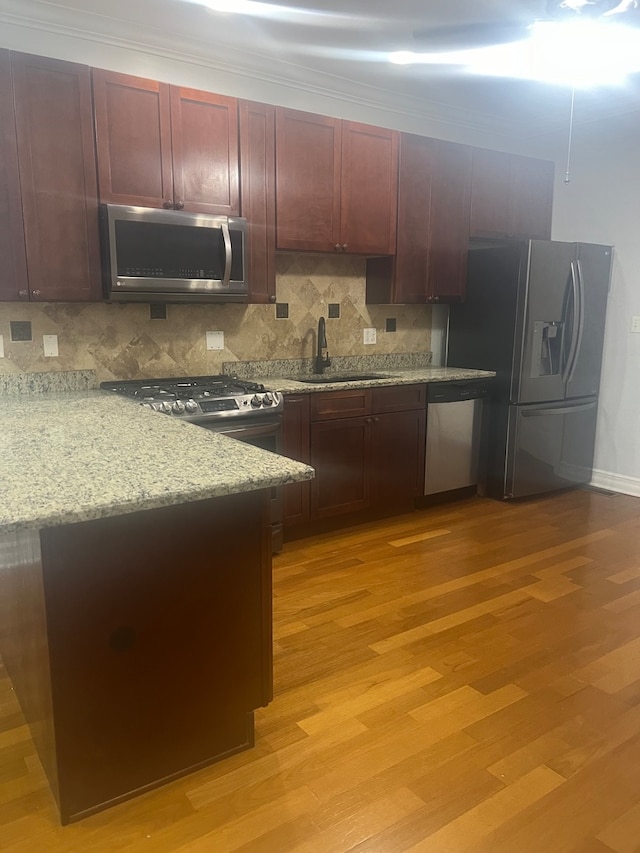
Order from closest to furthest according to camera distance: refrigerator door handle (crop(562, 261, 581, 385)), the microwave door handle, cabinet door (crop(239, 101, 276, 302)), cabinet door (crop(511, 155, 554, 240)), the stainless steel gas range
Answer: the stainless steel gas range, the microwave door handle, cabinet door (crop(239, 101, 276, 302)), refrigerator door handle (crop(562, 261, 581, 385)), cabinet door (crop(511, 155, 554, 240))

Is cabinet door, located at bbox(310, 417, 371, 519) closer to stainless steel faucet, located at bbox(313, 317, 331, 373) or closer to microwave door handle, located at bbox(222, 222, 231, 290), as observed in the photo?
stainless steel faucet, located at bbox(313, 317, 331, 373)

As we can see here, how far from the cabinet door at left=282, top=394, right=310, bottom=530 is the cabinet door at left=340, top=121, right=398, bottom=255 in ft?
3.49

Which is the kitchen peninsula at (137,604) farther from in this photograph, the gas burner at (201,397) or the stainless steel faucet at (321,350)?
the stainless steel faucet at (321,350)

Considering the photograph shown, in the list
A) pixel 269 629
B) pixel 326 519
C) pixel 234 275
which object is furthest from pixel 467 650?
pixel 234 275

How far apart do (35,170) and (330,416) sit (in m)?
1.88

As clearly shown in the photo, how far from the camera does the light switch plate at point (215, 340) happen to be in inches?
145

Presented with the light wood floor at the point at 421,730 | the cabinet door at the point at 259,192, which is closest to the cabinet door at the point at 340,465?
the light wood floor at the point at 421,730

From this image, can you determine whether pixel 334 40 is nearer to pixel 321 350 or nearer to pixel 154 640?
pixel 321 350

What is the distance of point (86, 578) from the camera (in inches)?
59.2

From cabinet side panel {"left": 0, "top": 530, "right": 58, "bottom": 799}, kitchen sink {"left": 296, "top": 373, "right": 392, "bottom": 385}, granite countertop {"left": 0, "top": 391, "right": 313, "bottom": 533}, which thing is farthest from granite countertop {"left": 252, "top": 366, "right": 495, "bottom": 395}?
cabinet side panel {"left": 0, "top": 530, "right": 58, "bottom": 799}

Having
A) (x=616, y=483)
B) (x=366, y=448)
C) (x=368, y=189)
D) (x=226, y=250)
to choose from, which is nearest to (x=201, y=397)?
(x=226, y=250)

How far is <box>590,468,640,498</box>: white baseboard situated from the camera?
450cm

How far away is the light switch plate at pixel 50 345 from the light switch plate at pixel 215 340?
851 millimetres

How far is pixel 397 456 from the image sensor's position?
3889 mm
